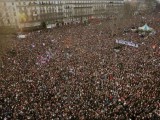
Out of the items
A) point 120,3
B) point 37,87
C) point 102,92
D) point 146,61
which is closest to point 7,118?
point 37,87

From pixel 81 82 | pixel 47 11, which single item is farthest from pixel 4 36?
pixel 47 11

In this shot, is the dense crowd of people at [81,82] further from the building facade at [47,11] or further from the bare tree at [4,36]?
the building facade at [47,11]

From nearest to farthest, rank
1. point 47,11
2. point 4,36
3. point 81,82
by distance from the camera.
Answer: point 81,82 < point 4,36 < point 47,11

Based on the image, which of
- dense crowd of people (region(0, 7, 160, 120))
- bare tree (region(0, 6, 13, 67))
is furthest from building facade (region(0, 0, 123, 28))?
dense crowd of people (region(0, 7, 160, 120))

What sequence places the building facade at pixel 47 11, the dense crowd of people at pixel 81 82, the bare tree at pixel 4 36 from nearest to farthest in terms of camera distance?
the dense crowd of people at pixel 81 82 < the bare tree at pixel 4 36 < the building facade at pixel 47 11

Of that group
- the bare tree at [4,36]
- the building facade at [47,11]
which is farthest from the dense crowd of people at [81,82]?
the building facade at [47,11]

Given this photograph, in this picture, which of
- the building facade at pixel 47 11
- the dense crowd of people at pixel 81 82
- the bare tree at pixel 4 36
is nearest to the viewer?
the dense crowd of people at pixel 81 82

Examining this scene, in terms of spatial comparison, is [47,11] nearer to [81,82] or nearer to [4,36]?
[4,36]
